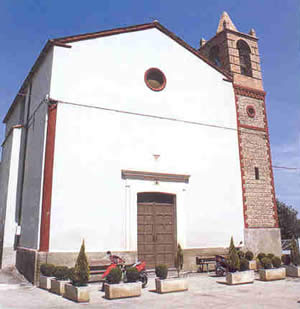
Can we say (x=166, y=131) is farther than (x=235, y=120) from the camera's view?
No

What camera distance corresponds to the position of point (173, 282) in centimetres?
859

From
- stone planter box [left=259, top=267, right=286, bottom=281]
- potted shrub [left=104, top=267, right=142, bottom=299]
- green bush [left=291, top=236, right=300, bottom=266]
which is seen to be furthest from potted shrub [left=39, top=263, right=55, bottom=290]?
green bush [left=291, top=236, right=300, bottom=266]

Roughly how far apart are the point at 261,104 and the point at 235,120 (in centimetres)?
214

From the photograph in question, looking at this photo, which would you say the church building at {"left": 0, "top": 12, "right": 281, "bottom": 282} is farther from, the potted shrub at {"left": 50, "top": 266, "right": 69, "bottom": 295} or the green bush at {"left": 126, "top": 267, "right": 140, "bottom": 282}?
the green bush at {"left": 126, "top": 267, "right": 140, "bottom": 282}

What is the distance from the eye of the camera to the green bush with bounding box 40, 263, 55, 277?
30.2 feet

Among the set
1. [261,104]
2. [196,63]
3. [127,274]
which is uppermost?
[196,63]

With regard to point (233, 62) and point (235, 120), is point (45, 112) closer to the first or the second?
point (235, 120)

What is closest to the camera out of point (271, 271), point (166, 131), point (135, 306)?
point (135, 306)

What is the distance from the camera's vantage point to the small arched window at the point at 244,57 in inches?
658

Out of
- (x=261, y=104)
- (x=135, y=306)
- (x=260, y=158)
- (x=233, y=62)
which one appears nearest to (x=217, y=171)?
(x=260, y=158)

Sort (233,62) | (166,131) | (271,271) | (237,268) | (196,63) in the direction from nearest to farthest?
1. (237,268)
2. (271,271)
3. (166,131)
4. (196,63)
5. (233,62)

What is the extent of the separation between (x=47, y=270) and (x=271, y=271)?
23.0ft

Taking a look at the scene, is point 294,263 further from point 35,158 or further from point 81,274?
point 35,158

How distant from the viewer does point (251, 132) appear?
606 inches
